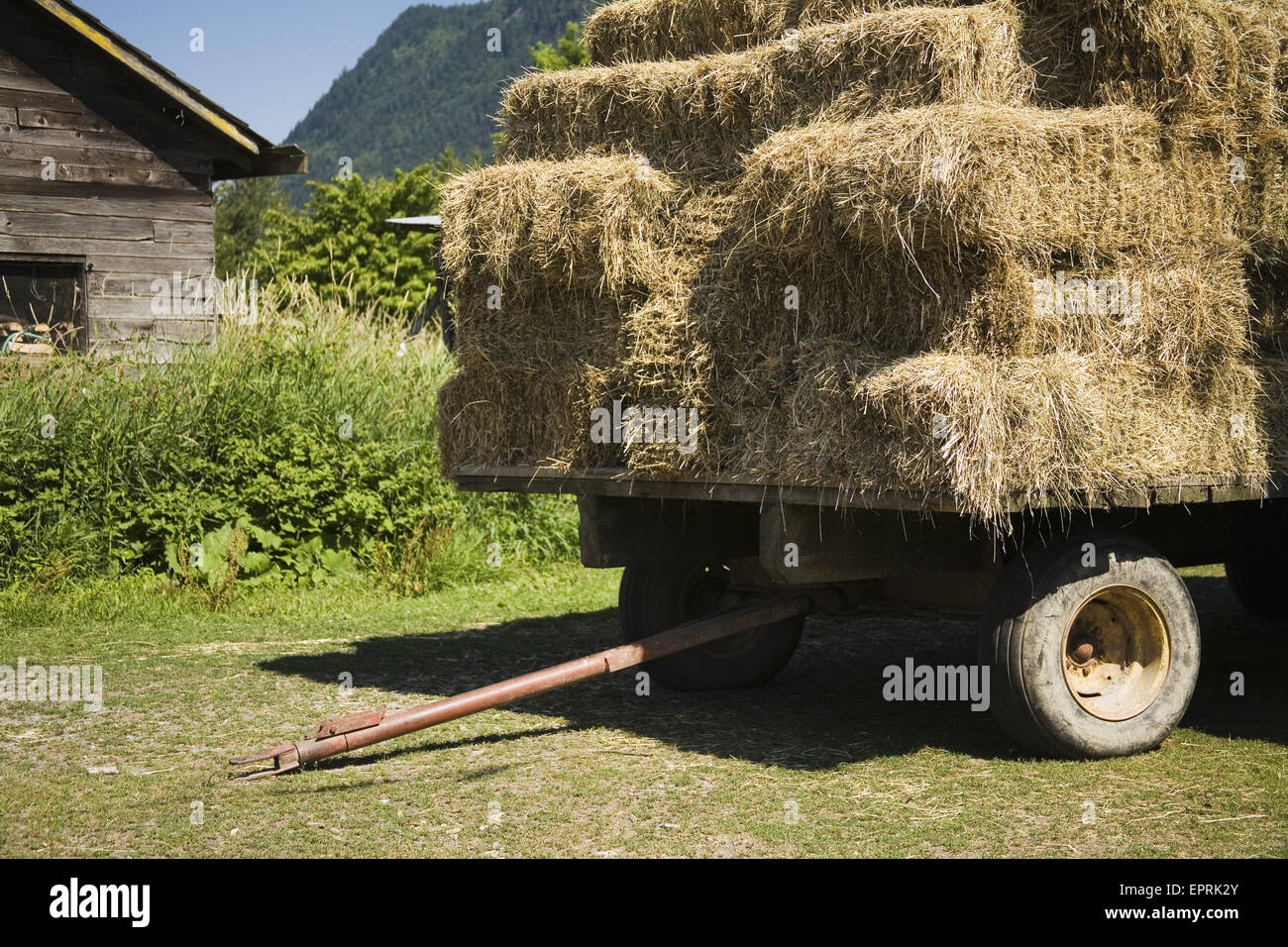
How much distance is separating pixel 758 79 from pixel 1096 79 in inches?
60.7

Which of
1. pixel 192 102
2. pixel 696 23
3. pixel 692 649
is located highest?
pixel 192 102

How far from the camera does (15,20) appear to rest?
11664 millimetres

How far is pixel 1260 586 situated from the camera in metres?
9.41

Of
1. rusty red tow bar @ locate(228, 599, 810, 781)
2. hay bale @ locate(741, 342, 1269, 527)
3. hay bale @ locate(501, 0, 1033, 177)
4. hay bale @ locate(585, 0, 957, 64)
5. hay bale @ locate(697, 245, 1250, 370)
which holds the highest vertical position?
hay bale @ locate(585, 0, 957, 64)

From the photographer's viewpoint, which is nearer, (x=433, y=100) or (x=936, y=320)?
(x=936, y=320)

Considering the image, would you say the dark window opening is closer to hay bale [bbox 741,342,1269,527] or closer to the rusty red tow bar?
the rusty red tow bar

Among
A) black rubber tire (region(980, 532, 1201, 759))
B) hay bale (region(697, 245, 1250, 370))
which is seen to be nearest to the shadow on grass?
black rubber tire (region(980, 532, 1201, 759))

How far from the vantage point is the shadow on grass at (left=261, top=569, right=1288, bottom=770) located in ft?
20.4

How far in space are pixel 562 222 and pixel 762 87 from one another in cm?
116

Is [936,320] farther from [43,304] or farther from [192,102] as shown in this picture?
[43,304]

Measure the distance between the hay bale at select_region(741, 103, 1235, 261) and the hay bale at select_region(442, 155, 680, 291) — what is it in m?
0.59

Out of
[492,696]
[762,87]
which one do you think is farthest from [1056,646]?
[762,87]

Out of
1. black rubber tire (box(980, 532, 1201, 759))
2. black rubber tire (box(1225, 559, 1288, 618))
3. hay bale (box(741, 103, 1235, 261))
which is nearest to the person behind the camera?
hay bale (box(741, 103, 1235, 261))
